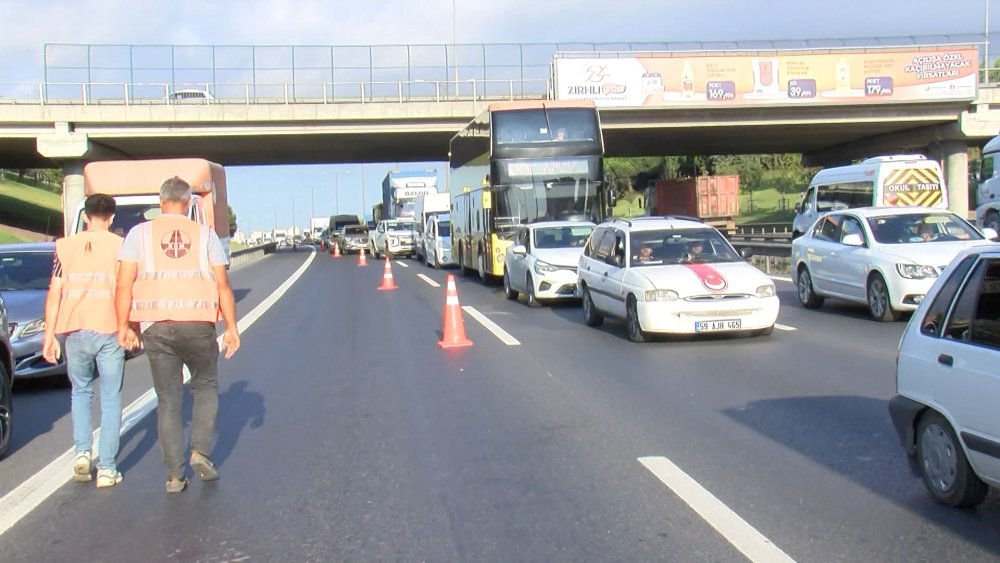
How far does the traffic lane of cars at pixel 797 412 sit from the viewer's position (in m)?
5.28

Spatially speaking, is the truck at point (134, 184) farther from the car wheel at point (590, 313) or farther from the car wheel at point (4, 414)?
the car wheel at point (4, 414)

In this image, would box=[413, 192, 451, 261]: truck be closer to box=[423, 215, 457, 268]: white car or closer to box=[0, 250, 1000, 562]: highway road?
box=[423, 215, 457, 268]: white car

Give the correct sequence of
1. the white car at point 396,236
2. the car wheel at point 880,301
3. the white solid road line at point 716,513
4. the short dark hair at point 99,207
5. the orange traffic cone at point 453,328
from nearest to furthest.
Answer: the white solid road line at point 716,513 → the short dark hair at point 99,207 → the orange traffic cone at point 453,328 → the car wheel at point 880,301 → the white car at point 396,236

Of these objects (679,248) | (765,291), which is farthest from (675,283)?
(679,248)

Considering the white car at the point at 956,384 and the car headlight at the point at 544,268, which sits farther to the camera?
the car headlight at the point at 544,268

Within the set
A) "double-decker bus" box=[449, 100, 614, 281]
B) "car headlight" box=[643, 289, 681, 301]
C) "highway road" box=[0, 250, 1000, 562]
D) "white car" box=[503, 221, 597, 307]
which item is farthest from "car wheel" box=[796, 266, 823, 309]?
"double-decker bus" box=[449, 100, 614, 281]

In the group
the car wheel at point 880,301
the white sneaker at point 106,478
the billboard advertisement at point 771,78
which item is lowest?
the white sneaker at point 106,478

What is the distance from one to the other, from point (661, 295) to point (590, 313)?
2.71 m

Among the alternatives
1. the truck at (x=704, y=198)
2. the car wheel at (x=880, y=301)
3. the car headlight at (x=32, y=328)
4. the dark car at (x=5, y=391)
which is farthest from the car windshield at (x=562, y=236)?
the truck at (x=704, y=198)

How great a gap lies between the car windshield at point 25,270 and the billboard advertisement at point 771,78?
29.6 m

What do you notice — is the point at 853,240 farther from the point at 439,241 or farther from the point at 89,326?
the point at 439,241

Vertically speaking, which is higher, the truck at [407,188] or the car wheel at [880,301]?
the truck at [407,188]

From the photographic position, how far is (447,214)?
37.9 metres

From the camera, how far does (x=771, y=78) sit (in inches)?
1574
